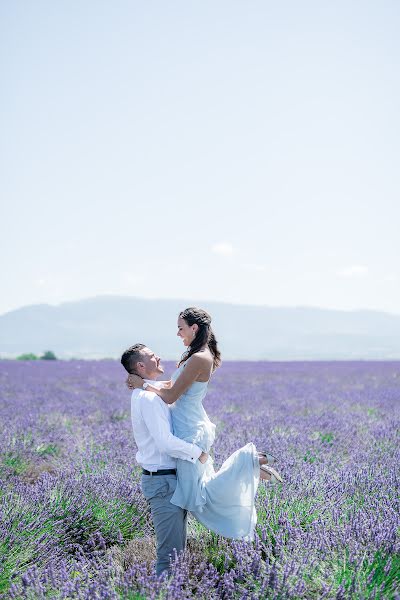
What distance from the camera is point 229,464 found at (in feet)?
8.23

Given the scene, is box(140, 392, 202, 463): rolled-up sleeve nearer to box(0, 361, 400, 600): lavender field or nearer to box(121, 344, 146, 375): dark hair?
box(121, 344, 146, 375): dark hair

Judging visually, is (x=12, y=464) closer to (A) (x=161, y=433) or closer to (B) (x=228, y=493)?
(A) (x=161, y=433)

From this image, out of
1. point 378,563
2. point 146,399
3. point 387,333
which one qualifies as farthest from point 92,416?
point 387,333

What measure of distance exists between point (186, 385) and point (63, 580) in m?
0.93

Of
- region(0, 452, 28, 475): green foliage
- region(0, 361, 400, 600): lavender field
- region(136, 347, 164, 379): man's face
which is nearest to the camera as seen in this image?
region(0, 361, 400, 600): lavender field

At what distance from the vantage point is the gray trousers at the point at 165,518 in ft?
8.18

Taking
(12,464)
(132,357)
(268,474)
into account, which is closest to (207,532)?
(268,474)

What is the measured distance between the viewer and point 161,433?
247cm

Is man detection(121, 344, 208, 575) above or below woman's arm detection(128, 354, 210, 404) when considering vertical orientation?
below

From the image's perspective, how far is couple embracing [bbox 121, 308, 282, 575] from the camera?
2.48 m

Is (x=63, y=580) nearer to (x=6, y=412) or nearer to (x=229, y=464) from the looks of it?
(x=229, y=464)

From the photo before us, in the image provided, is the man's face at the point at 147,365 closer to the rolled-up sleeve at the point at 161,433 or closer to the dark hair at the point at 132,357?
the dark hair at the point at 132,357

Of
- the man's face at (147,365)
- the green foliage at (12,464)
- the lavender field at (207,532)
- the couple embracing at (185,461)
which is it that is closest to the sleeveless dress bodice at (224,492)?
the couple embracing at (185,461)

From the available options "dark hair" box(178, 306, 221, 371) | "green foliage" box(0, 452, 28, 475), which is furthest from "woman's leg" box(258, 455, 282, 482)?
"green foliage" box(0, 452, 28, 475)
